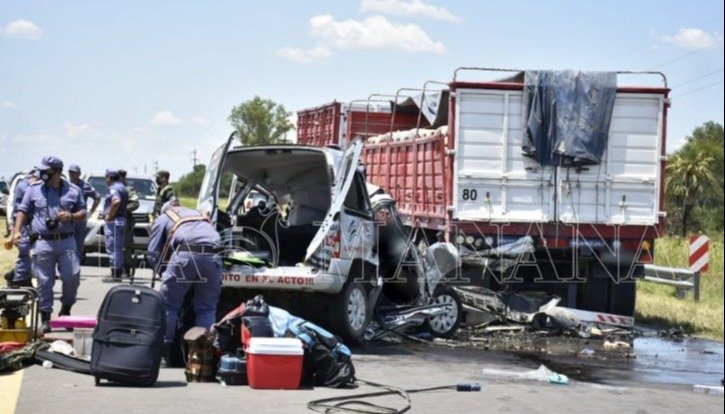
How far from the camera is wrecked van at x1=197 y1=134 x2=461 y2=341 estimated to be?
12.0m

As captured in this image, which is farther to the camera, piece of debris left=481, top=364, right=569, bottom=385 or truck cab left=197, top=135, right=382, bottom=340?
truck cab left=197, top=135, right=382, bottom=340

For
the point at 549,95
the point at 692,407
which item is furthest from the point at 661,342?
the point at 692,407

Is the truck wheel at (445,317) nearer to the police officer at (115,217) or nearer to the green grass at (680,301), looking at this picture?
the green grass at (680,301)

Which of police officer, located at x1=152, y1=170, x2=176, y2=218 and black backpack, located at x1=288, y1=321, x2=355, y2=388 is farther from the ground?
police officer, located at x1=152, y1=170, x2=176, y2=218

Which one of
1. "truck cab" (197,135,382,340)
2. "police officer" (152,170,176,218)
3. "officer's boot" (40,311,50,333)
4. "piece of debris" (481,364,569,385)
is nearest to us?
"piece of debris" (481,364,569,385)

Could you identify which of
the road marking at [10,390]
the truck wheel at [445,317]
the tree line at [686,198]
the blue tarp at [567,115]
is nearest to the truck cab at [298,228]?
the truck wheel at [445,317]

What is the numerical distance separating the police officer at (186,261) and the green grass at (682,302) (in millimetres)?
7436

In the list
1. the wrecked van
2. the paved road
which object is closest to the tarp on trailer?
the wrecked van

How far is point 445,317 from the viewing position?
1416 centimetres

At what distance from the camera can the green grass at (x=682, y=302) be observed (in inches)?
686

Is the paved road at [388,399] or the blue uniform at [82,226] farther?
the blue uniform at [82,226]

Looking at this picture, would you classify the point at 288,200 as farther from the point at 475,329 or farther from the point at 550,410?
the point at 550,410

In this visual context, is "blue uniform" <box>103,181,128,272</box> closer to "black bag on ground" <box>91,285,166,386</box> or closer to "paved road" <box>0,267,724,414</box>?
"paved road" <box>0,267,724,414</box>

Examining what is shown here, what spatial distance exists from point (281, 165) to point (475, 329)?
352 centimetres
